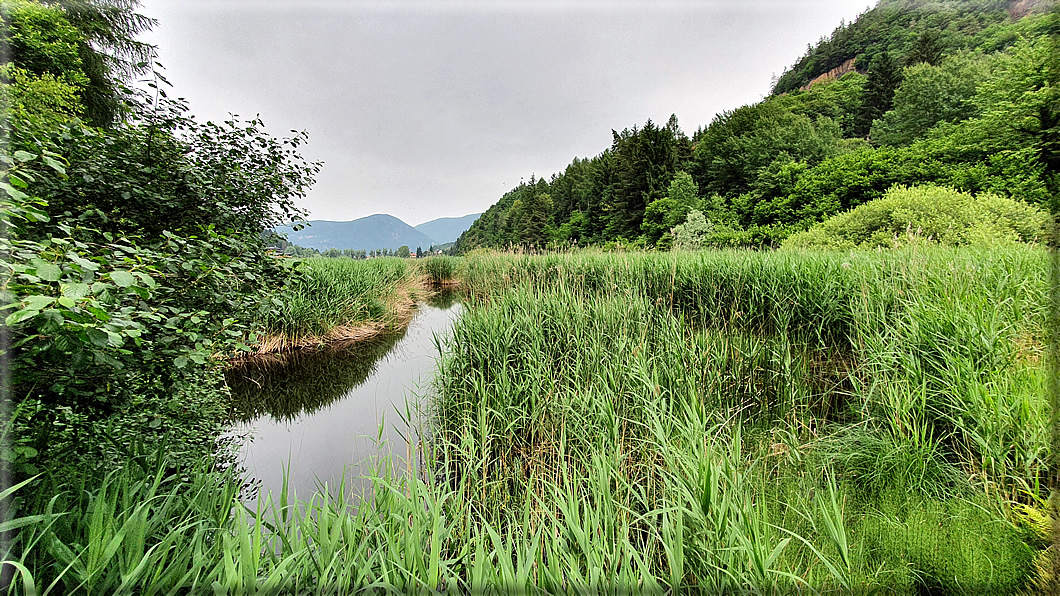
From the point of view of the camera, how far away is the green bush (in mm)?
6461

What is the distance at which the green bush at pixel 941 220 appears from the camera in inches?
254

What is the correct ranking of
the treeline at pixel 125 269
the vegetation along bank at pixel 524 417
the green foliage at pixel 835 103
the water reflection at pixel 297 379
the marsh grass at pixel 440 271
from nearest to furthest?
the treeline at pixel 125 269, the vegetation along bank at pixel 524 417, the water reflection at pixel 297 379, the marsh grass at pixel 440 271, the green foliage at pixel 835 103

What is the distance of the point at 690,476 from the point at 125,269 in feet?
8.21

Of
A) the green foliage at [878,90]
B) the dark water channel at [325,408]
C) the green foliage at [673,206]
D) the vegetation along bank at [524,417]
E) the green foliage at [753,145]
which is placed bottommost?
the dark water channel at [325,408]

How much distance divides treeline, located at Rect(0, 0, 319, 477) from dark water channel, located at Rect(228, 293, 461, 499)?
662 mm

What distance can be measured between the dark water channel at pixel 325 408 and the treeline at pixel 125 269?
662 mm

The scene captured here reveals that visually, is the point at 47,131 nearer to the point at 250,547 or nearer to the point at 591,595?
the point at 250,547

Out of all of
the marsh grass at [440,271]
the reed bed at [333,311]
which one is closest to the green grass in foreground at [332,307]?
the reed bed at [333,311]

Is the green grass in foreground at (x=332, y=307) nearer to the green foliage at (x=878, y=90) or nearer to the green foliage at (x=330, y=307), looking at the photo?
the green foliage at (x=330, y=307)

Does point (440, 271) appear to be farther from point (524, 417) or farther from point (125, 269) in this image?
point (125, 269)

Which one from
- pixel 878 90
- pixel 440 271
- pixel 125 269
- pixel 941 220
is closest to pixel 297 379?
pixel 125 269

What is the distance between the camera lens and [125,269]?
1315mm

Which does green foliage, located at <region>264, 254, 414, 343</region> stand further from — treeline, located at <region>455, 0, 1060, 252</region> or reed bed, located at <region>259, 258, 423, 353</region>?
treeline, located at <region>455, 0, 1060, 252</region>

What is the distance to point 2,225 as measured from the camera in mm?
977
